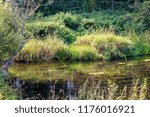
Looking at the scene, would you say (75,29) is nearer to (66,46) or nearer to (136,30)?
(136,30)

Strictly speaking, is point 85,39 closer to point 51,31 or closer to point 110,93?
point 51,31

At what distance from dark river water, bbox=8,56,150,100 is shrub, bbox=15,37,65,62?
2.14 ft

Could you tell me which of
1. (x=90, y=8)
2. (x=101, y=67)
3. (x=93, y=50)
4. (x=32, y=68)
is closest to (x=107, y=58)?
(x=93, y=50)

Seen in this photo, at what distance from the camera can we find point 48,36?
857 inches

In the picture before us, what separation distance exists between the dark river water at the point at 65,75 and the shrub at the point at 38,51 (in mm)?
653

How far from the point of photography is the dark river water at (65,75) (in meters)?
13.2

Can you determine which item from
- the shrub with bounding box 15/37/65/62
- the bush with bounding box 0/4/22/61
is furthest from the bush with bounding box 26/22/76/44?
the bush with bounding box 0/4/22/61

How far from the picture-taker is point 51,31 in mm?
23250

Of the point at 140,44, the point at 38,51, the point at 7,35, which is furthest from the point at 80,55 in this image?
the point at 7,35

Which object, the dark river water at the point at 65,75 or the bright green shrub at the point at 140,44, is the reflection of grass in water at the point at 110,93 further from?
the bright green shrub at the point at 140,44

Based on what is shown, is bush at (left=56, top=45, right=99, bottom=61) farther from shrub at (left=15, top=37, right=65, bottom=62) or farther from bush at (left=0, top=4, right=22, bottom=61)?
bush at (left=0, top=4, right=22, bottom=61)

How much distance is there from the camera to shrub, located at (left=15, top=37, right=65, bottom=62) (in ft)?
63.1

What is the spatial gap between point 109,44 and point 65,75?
5.74 meters

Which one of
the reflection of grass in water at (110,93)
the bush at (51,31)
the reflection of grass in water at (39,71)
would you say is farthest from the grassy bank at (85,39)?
the reflection of grass in water at (110,93)
